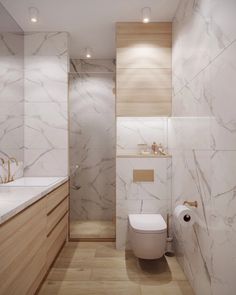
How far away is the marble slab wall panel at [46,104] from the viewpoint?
284 centimetres

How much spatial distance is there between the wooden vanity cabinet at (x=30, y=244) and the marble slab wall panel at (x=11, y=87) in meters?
0.75

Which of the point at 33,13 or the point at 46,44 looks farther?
the point at 46,44

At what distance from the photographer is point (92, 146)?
359cm

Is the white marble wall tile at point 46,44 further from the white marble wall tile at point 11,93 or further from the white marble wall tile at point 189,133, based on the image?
the white marble wall tile at point 189,133

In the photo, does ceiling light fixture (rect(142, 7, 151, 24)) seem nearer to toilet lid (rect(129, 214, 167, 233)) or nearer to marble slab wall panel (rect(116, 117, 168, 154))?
marble slab wall panel (rect(116, 117, 168, 154))

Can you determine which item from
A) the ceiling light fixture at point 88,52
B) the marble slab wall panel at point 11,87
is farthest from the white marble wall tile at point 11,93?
the ceiling light fixture at point 88,52

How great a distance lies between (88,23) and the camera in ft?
8.71

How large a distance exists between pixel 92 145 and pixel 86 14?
1822mm

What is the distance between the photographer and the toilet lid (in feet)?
6.97

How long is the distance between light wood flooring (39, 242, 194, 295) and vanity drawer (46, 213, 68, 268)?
0.13 meters

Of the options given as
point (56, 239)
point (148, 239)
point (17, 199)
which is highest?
point (17, 199)

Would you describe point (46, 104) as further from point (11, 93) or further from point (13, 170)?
point (13, 170)

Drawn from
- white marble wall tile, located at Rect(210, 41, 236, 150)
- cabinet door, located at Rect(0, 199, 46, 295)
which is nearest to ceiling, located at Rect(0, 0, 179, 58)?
white marble wall tile, located at Rect(210, 41, 236, 150)

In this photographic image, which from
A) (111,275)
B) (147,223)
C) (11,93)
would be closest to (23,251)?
(111,275)
